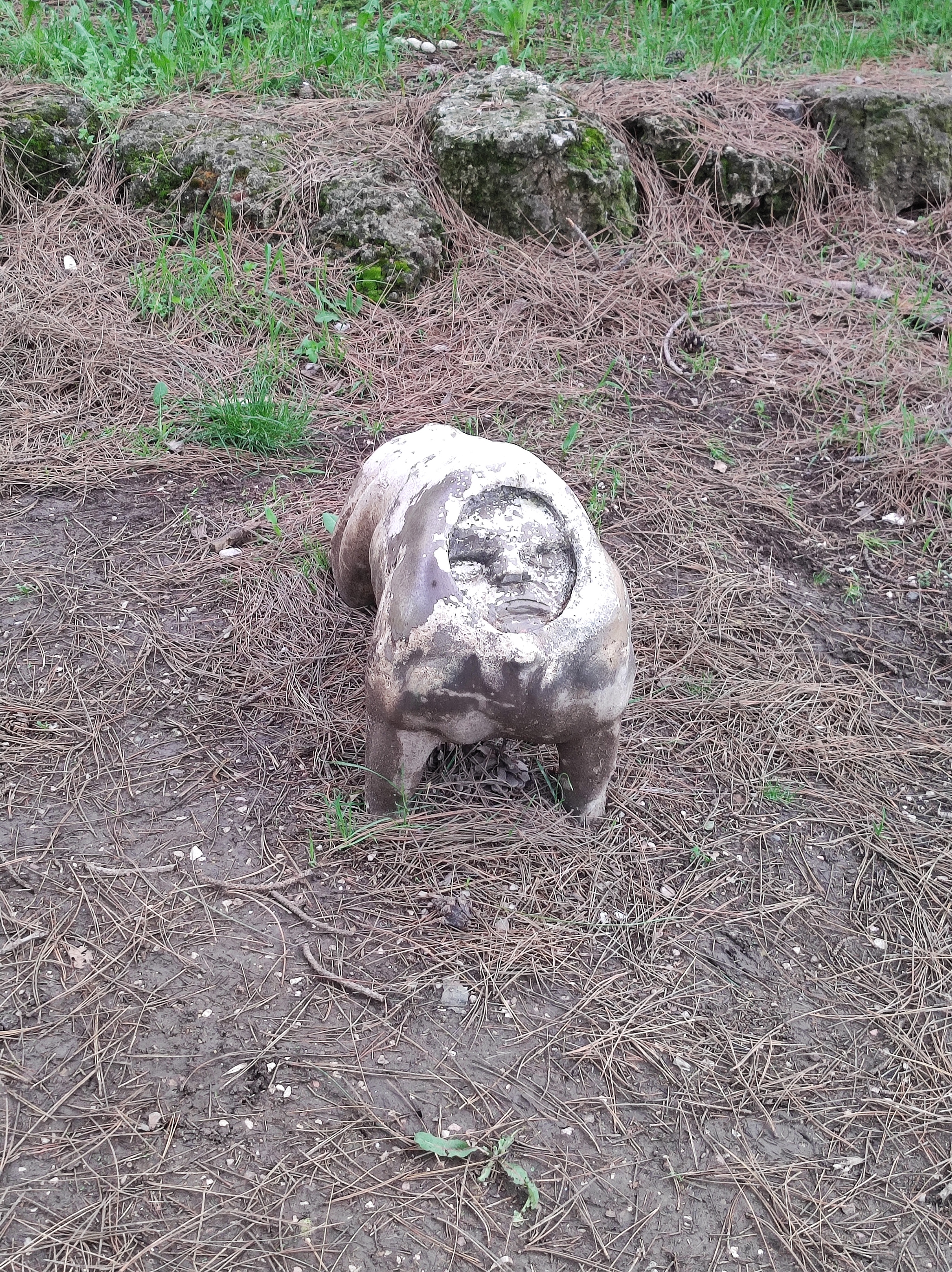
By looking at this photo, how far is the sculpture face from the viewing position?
196 cm

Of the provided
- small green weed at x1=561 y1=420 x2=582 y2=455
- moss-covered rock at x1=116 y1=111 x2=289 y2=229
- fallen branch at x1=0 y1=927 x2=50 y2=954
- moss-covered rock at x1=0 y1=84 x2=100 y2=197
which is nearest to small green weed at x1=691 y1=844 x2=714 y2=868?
fallen branch at x1=0 y1=927 x2=50 y2=954

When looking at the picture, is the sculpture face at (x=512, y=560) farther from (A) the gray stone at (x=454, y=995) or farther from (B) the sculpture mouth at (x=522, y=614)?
(A) the gray stone at (x=454, y=995)

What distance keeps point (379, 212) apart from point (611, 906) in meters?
2.98

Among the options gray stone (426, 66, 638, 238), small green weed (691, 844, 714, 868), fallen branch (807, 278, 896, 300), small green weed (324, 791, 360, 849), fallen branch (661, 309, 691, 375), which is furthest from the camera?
fallen branch (807, 278, 896, 300)

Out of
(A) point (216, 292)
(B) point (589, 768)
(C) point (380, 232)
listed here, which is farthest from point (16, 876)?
(C) point (380, 232)

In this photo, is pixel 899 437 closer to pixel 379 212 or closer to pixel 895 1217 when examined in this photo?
pixel 379 212

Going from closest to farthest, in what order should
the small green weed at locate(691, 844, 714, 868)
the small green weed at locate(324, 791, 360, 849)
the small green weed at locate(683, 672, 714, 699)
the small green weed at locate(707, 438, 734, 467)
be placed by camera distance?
the small green weed at locate(324, 791, 360, 849), the small green weed at locate(691, 844, 714, 868), the small green weed at locate(683, 672, 714, 699), the small green weed at locate(707, 438, 734, 467)

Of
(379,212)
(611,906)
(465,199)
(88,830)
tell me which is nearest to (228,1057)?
(88,830)

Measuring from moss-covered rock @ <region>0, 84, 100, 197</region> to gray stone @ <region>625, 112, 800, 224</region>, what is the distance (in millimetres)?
2344

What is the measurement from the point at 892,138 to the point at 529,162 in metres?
1.85

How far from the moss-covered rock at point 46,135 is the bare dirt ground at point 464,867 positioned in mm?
612

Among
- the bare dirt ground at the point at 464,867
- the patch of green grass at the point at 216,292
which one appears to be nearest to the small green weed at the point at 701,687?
the bare dirt ground at the point at 464,867

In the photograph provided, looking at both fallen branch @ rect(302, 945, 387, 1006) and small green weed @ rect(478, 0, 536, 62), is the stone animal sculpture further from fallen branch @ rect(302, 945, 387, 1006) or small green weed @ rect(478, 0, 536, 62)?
small green weed @ rect(478, 0, 536, 62)

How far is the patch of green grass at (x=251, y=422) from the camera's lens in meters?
3.32
